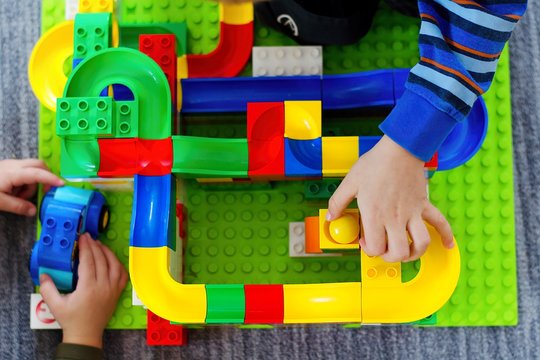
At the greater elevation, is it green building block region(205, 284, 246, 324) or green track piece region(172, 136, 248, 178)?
green track piece region(172, 136, 248, 178)

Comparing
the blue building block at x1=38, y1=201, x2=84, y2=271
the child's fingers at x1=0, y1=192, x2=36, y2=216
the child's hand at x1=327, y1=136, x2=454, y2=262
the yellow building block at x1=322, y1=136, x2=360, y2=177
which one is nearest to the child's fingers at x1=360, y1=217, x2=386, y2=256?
the child's hand at x1=327, y1=136, x2=454, y2=262

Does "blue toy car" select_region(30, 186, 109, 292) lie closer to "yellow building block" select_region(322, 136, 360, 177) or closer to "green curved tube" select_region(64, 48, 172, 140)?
"green curved tube" select_region(64, 48, 172, 140)

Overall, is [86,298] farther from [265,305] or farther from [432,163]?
[432,163]

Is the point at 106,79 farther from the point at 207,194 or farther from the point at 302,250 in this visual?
the point at 302,250

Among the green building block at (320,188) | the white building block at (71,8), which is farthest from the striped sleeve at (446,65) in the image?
the white building block at (71,8)

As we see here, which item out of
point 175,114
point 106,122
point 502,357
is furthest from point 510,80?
point 106,122

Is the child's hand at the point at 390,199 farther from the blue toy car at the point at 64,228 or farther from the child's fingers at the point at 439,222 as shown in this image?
the blue toy car at the point at 64,228

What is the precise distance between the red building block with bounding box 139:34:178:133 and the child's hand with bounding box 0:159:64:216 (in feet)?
0.83

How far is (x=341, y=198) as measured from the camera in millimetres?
811

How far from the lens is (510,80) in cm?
113

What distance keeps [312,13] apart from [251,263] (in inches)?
15.4

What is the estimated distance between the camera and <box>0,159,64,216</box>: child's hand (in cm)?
105

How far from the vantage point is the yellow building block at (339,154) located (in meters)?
0.89

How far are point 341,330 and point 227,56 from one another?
18.5 inches
